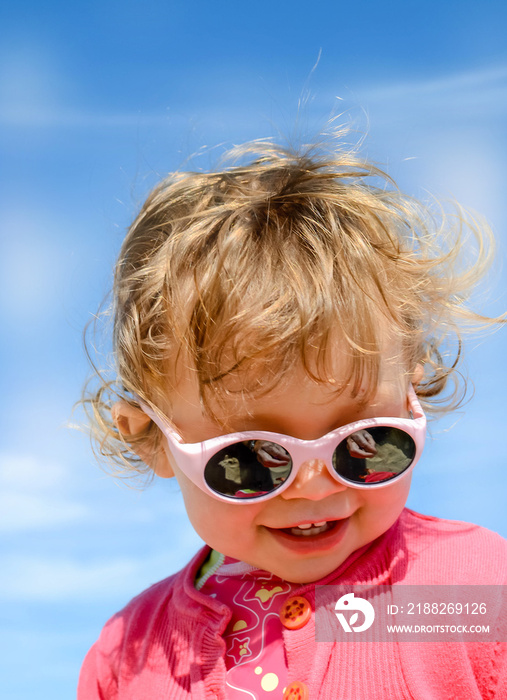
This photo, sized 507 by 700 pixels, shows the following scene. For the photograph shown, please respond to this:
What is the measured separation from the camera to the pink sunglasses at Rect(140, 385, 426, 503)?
2279 millimetres

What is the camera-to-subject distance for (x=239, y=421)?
236cm

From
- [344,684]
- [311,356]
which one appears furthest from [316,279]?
[344,684]

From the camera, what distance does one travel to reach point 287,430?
233 centimetres

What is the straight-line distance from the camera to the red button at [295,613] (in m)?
2.48

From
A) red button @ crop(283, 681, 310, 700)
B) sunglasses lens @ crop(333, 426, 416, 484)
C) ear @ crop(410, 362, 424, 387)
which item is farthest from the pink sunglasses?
red button @ crop(283, 681, 310, 700)

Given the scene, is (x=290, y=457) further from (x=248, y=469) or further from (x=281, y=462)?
(x=248, y=469)

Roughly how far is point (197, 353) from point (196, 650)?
1084 millimetres

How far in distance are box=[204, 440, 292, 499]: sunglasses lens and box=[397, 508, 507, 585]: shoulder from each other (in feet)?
2.19

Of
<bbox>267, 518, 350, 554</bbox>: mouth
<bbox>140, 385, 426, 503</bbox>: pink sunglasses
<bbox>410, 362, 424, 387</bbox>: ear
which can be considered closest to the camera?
<bbox>140, 385, 426, 503</bbox>: pink sunglasses

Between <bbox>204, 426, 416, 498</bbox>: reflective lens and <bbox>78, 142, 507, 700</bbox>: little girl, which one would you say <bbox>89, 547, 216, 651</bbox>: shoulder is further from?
<bbox>204, 426, 416, 498</bbox>: reflective lens

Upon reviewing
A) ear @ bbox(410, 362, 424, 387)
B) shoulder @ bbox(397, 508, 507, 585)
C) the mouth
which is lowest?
shoulder @ bbox(397, 508, 507, 585)

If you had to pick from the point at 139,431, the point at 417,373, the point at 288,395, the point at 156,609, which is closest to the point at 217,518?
the point at 288,395

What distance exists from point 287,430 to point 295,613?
673mm

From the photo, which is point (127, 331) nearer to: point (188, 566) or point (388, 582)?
point (188, 566)
